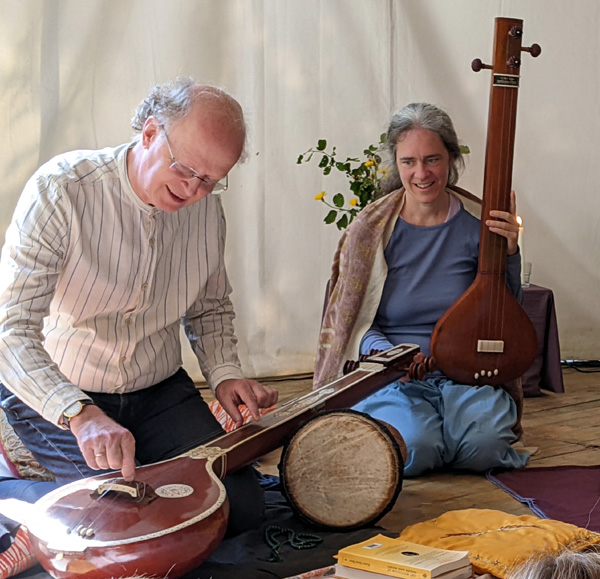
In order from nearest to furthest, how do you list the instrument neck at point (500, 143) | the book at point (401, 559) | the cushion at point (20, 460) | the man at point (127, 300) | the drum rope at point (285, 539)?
the book at point (401, 559) → the man at point (127, 300) → the drum rope at point (285, 539) → the cushion at point (20, 460) → the instrument neck at point (500, 143)

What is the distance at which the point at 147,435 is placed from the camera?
93.8 inches

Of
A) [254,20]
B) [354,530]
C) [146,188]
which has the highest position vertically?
[254,20]

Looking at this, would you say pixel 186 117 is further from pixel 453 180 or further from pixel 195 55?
pixel 195 55

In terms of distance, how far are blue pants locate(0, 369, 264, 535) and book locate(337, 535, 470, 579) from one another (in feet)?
1.42

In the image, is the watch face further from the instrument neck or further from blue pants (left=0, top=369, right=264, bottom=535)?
the instrument neck

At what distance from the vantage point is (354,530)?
2.41 meters

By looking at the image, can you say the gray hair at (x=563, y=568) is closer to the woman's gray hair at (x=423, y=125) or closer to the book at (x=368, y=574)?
the book at (x=368, y=574)

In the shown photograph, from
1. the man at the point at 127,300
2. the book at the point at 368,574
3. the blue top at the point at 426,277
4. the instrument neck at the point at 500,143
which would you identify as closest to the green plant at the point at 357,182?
the blue top at the point at 426,277

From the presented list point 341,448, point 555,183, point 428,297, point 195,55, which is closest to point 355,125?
point 195,55

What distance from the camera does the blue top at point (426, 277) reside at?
318cm

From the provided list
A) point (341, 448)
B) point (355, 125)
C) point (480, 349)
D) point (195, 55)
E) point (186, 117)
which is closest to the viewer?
point (186, 117)

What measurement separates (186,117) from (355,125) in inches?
95.3

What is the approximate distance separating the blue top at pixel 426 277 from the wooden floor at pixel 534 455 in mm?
514

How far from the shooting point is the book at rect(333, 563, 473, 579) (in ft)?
6.30
